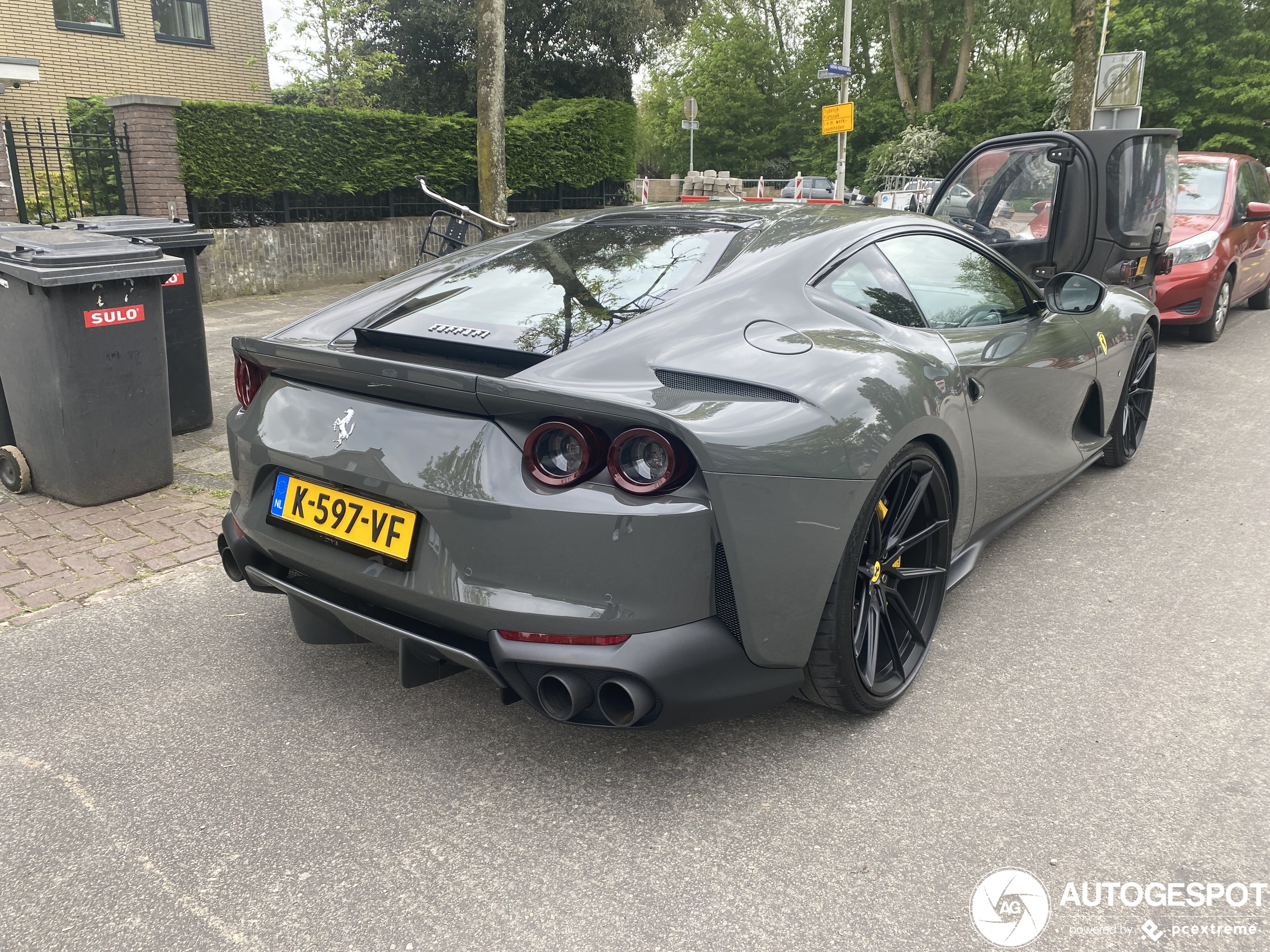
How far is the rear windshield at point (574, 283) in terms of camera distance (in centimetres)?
260

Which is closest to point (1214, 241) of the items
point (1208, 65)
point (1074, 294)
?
point (1074, 294)

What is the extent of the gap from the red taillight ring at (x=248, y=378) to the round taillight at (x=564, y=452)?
1072 millimetres

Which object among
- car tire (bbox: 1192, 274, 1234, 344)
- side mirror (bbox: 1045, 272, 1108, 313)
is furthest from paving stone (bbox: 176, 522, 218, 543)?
car tire (bbox: 1192, 274, 1234, 344)

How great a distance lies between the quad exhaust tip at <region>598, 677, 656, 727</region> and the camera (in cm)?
214

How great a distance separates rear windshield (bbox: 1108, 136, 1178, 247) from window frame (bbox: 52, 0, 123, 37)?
16392 millimetres

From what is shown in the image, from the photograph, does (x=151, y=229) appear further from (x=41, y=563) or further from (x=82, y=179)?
(x=82, y=179)

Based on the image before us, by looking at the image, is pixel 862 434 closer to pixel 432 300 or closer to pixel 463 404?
pixel 463 404

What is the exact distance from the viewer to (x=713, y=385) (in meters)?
2.29

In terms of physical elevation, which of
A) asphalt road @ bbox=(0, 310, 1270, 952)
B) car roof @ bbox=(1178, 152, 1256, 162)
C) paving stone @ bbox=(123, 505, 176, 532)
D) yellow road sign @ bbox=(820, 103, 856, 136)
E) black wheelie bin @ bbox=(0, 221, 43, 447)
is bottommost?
paving stone @ bbox=(123, 505, 176, 532)

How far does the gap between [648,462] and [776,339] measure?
1.93ft

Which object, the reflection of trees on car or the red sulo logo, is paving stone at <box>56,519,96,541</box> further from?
the reflection of trees on car

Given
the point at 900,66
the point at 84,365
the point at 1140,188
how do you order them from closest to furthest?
the point at 84,365
the point at 1140,188
the point at 900,66

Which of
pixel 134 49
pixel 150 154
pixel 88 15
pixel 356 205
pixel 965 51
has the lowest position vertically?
pixel 356 205

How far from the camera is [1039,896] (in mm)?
2086
